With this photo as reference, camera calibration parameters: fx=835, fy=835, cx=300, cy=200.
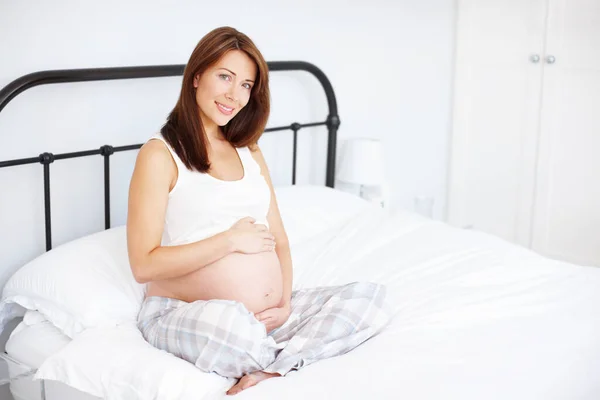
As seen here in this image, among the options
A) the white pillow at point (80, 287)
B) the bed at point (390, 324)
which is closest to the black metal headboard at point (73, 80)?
the bed at point (390, 324)

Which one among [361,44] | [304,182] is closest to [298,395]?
[304,182]

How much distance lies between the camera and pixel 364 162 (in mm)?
3062

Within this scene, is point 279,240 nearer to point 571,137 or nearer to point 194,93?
point 194,93

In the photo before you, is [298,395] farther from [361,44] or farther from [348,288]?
[361,44]

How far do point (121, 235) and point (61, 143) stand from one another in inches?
12.0

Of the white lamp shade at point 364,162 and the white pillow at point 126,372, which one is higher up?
the white lamp shade at point 364,162

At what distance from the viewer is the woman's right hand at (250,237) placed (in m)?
1.88

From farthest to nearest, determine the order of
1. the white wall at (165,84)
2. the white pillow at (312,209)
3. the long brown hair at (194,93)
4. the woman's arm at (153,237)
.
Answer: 1. the white pillow at (312,209)
2. the white wall at (165,84)
3. the long brown hair at (194,93)
4. the woman's arm at (153,237)

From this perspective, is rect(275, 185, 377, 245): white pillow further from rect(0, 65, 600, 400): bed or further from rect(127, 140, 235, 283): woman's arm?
rect(127, 140, 235, 283): woman's arm

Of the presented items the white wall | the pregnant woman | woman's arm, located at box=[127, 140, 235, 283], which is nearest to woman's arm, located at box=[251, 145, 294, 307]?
the pregnant woman

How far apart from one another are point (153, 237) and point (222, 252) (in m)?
0.16

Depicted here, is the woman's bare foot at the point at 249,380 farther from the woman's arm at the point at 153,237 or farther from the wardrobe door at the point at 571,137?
the wardrobe door at the point at 571,137

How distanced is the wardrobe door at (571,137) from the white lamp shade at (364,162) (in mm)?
868

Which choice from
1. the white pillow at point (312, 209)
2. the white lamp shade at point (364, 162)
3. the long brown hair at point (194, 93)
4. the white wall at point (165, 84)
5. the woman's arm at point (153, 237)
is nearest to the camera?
the woman's arm at point (153, 237)
